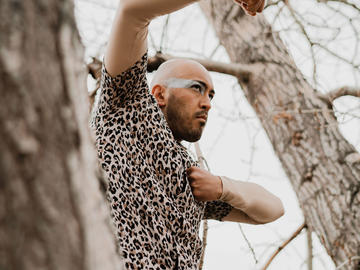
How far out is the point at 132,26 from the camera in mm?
1424

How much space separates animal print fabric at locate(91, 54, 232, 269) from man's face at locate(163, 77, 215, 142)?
30cm

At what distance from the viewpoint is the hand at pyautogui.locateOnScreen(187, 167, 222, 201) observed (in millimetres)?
1765

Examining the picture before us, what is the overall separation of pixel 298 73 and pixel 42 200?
10.5ft

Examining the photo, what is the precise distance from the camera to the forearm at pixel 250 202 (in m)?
1.97

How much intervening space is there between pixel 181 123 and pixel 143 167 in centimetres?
49

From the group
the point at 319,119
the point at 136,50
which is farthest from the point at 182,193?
the point at 319,119

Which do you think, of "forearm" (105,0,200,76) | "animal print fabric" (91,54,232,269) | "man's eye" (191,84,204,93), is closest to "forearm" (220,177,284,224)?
"animal print fabric" (91,54,232,269)

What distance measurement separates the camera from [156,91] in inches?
86.2

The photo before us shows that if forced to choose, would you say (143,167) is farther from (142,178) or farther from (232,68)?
(232,68)

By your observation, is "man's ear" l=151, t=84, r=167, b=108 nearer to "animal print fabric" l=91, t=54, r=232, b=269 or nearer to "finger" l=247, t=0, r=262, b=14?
"animal print fabric" l=91, t=54, r=232, b=269

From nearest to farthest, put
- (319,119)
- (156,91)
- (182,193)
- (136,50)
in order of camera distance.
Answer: (136,50)
(182,193)
(156,91)
(319,119)

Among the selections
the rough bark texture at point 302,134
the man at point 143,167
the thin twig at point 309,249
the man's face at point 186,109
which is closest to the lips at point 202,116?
the man's face at point 186,109

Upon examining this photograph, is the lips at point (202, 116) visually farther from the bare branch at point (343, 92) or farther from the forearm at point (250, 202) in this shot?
the bare branch at point (343, 92)

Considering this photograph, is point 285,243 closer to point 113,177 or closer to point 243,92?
point 243,92
